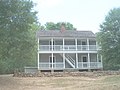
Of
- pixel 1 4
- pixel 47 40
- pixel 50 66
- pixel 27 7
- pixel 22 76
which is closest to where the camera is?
pixel 1 4

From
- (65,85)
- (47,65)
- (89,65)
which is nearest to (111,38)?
(89,65)

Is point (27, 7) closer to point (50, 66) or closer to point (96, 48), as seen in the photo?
point (50, 66)

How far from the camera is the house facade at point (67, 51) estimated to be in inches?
1911

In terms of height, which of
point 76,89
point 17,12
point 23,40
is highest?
point 17,12

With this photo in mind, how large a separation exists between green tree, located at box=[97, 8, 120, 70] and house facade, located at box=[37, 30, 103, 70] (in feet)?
16.0

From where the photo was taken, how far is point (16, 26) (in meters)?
28.2

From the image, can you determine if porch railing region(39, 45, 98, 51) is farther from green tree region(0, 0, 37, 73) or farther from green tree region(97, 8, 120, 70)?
green tree region(0, 0, 37, 73)

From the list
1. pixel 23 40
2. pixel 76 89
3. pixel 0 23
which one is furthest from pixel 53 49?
pixel 76 89

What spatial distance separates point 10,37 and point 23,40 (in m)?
2.39

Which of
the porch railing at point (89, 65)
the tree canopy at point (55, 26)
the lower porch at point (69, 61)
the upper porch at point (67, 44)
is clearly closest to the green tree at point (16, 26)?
the lower porch at point (69, 61)

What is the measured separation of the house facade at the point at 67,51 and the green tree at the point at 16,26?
1654cm

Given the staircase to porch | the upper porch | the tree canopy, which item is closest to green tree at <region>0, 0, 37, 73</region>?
the upper porch

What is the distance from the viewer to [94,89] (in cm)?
1919

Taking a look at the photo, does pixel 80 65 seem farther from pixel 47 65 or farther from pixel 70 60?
pixel 47 65
